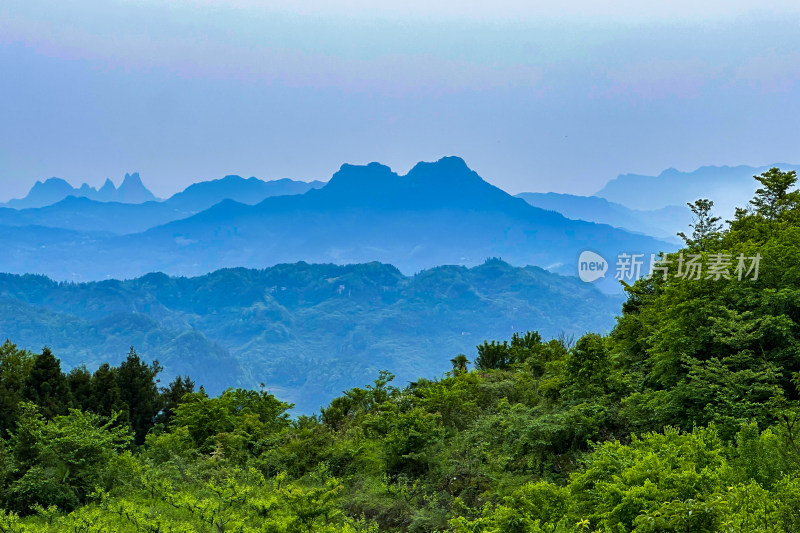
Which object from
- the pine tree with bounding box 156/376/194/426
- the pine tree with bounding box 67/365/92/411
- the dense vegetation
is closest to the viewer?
the dense vegetation

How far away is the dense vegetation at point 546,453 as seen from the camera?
21.6 ft

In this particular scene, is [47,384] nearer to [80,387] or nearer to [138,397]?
[80,387]

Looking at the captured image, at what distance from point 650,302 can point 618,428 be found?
21.2 ft

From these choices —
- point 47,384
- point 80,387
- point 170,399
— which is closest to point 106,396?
point 80,387

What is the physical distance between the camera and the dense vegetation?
259 inches

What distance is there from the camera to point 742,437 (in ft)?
24.4

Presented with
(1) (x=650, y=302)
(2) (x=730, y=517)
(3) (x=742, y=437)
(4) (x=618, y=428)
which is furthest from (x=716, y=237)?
(2) (x=730, y=517)

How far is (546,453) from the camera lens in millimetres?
10773

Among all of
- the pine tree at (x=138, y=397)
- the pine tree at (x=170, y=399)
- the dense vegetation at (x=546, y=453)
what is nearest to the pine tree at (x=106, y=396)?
the pine tree at (x=138, y=397)

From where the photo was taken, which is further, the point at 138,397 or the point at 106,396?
the point at 138,397

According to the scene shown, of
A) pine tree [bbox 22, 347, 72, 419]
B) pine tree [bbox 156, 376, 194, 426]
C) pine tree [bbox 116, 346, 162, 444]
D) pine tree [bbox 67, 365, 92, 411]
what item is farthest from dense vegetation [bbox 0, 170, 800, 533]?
pine tree [bbox 156, 376, 194, 426]

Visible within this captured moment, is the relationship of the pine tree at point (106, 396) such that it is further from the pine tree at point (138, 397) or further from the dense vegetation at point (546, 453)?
the dense vegetation at point (546, 453)

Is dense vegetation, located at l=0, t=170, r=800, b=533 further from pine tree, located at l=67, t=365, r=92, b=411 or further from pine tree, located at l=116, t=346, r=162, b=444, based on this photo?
pine tree, located at l=116, t=346, r=162, b=444

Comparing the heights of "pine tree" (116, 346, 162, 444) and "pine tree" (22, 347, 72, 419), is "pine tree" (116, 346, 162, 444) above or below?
below
